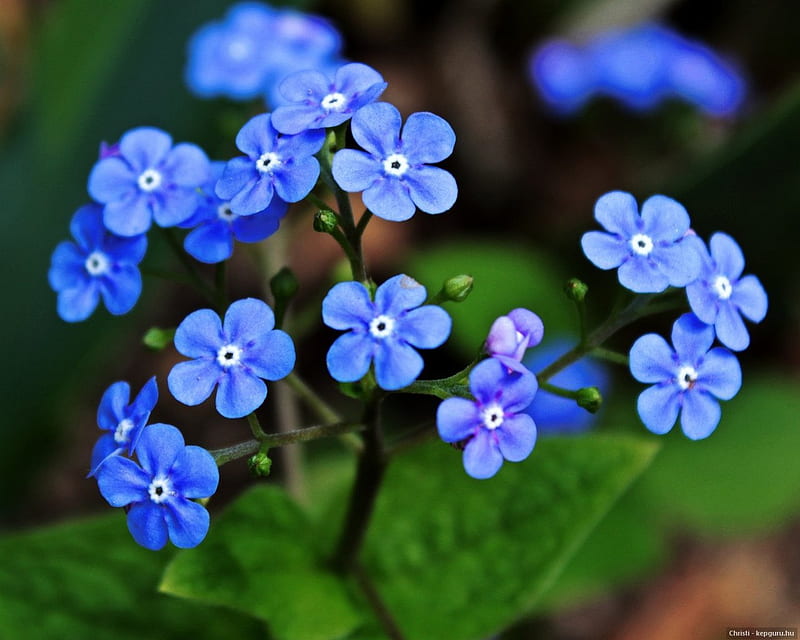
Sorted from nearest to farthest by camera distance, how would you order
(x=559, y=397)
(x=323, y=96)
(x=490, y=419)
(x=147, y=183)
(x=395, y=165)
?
(x=490, y=419) → (x=395, y=165) → (x=323, y=96) → (x=147, y=183) → (x=559, y=397)

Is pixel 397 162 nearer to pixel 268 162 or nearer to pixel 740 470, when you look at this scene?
pixel 268 162

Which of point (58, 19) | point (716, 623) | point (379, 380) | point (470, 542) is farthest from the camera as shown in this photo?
point (716, 623)

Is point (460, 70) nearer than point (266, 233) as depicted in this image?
No

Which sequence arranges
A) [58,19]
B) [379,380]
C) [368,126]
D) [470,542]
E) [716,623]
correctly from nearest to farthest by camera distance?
1. [379,380]
2. [368,126]
3. [470,542]
4. [58,19]
5. [716,623]

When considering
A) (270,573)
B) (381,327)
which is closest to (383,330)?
(381,327)

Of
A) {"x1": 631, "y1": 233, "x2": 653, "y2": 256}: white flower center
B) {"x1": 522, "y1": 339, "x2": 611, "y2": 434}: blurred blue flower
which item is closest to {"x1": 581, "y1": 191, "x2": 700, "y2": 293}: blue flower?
{"x1": 631, "y1": 233, "x2": 653, "y2": 256}: white flower center

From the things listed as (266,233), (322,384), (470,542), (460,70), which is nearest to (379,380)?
(266,233)

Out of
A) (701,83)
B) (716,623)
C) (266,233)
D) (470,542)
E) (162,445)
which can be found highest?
(701,83)

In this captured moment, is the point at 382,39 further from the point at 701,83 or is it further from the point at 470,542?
the point at 470,542
